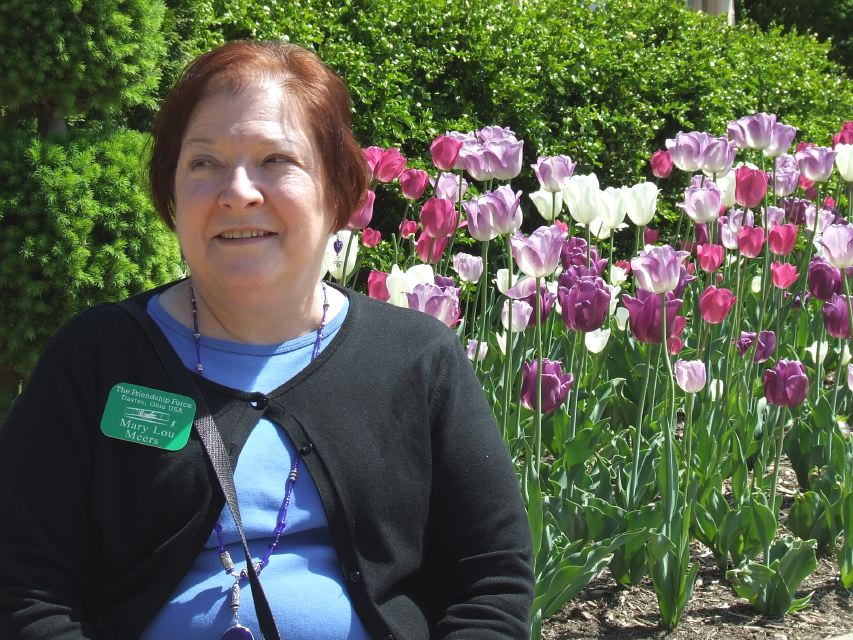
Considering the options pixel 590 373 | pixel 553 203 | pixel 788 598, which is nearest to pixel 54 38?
pixel 553 203

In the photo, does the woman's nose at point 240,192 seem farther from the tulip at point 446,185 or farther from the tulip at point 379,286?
the tulip at point 446,185

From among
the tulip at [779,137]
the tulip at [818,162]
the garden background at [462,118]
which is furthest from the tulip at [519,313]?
the tulip at [818,162]

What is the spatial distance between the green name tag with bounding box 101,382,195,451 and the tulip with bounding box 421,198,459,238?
1.46 m

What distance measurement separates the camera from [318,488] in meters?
1.82

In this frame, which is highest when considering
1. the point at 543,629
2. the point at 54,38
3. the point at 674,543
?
the point at 54,38

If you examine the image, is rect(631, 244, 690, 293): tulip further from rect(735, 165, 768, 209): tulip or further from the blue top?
the blue top

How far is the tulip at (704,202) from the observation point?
3488 mm

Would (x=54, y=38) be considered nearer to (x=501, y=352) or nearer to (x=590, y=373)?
(x=501, y=352)

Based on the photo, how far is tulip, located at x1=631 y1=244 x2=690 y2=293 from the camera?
276 centimetres

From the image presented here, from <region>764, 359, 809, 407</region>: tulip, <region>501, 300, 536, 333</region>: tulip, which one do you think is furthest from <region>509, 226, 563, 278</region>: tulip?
<region>764, 359, 809, 407</region>: tulip

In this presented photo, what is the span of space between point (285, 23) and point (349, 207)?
307cm

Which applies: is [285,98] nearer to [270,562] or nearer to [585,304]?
[270,562]

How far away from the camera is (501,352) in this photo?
11.8 ft

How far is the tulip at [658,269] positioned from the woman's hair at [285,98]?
93 cm
